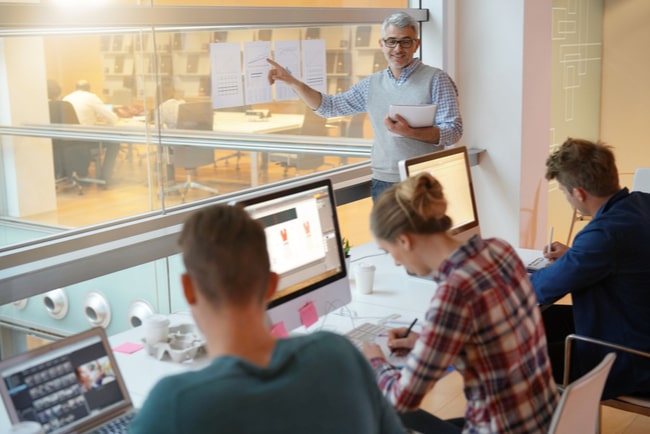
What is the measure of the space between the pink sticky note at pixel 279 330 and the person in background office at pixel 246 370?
0.91m

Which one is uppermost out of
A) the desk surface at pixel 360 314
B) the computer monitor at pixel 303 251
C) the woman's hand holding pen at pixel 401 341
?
the computer monitor at pixel 303 251

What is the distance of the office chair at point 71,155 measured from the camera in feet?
12.7

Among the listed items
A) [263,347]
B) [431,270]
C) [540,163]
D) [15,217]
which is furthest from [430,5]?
[263,347]

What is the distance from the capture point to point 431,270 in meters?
2.12

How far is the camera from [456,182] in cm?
337

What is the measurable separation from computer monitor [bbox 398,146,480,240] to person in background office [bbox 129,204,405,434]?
70.6 inches

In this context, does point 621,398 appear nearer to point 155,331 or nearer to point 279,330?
point 279,330

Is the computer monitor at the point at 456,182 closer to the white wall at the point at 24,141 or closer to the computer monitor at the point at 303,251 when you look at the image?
the computer monitor at the point at 303,251

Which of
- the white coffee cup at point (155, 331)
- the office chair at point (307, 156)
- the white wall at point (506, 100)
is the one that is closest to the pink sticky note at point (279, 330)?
the white coffee cup at point (155, 331)

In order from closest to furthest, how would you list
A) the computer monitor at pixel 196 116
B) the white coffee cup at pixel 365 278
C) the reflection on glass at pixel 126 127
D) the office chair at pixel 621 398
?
the office chair at pixel 621 398
the white coffee cup at pixel 365 278
the reflection on glass at pixel 126 127
the computer monitor at pixel 196 116

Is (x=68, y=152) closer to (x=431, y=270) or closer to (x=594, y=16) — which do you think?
(x=431, y=270)

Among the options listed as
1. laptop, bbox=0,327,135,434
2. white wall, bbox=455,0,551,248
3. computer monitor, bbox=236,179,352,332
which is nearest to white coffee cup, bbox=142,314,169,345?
computer monitor, bbox=236,179,352,332

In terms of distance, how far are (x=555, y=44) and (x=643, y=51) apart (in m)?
1.38

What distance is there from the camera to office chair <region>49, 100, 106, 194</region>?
3.87m
